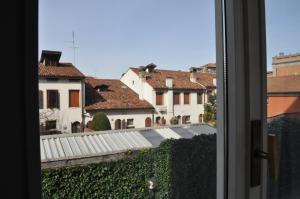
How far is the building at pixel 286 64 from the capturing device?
1.00m

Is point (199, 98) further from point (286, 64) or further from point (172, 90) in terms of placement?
point (286, 64)

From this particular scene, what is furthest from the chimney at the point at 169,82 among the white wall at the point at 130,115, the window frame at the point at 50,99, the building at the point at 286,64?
the building at the point at 286,64

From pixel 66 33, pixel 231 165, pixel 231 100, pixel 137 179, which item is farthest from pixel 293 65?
pixel 66 33

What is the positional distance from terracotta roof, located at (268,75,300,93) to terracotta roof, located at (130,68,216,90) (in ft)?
0.87

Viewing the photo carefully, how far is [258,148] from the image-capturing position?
0.90m

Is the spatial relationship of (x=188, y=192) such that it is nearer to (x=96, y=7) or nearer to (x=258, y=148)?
(x=258, y=148)

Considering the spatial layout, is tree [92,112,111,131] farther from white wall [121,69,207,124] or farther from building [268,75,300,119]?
building [268,75,300,119]

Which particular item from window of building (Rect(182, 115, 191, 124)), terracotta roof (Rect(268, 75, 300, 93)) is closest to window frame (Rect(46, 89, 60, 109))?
window of building (Rect(182, 115, 191, 124))

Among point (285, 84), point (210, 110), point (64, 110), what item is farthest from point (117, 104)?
point (285, 84)

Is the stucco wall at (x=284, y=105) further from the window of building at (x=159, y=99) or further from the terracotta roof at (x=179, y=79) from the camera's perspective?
the window of building at (x=159, y=99)

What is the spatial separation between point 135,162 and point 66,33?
0.39 metres

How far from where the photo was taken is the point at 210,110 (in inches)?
35.8

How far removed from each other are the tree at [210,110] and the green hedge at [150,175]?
6cm
